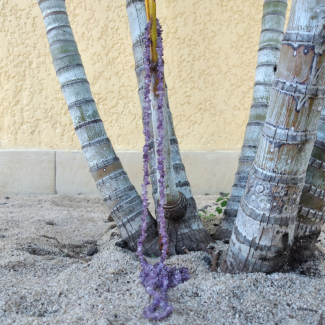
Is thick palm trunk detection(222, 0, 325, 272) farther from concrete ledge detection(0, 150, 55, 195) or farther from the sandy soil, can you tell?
concrete ledge detection(0, 150, 55, 195)

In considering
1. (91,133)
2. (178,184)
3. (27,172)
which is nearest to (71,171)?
(27,172)

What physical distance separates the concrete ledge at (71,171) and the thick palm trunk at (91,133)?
1.81 metres

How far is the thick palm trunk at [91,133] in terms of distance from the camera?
70.4 inches

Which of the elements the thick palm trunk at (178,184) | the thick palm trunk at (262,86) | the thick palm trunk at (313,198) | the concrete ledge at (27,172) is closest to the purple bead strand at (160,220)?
the thick palm trunk at (178,184)

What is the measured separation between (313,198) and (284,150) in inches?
13.7

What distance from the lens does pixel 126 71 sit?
3.60 m

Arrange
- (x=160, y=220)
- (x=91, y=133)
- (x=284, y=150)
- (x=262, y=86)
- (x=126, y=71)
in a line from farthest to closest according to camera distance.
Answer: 1. (x=126, y=71)
2. (x=262, y=86)
3. (x=91, y=133)
4. (x=160, y=220)
5. (x=284, y=150)

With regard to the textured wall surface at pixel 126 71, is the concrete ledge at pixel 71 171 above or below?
below

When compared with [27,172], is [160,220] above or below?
above

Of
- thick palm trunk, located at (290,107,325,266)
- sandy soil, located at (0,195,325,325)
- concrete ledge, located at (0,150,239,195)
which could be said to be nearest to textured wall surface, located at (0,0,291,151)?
concrete ledge, located at (0,150,239,195)

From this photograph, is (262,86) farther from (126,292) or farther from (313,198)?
(126,292)

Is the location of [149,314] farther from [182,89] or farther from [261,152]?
[182,89]

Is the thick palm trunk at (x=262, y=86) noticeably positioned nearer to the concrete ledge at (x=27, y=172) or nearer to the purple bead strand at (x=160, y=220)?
the purple bead strand at (x=160, y=220)

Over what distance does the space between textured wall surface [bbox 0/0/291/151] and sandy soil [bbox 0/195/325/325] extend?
6.25ft
